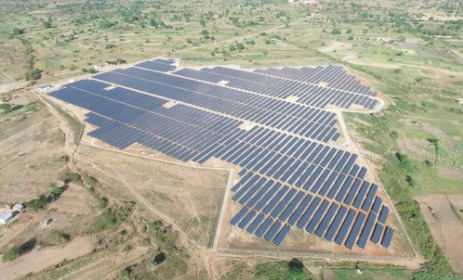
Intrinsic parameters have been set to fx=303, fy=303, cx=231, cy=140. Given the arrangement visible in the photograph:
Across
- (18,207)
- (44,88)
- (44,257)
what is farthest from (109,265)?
(44,88)

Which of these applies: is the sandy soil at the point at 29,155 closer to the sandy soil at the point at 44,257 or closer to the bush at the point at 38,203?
the bush at the point at 38,203

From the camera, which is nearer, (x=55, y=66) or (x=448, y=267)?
(x=448, y=267)

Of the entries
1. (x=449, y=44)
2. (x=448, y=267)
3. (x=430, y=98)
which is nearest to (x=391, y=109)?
(x=430, y=98)

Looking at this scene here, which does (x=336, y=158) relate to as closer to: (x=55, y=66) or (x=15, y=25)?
(x=55, y=66)

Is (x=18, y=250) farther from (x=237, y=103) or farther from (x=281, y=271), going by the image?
(x=237, y=103)

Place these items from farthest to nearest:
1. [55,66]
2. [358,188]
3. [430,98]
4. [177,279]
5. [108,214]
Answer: [55,66] → [430,98] → [358,188] → [108,214] → [177,279]

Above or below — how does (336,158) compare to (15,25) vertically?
below

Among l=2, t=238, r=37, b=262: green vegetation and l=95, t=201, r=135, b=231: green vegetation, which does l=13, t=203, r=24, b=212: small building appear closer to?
l=2, t=238, r=37, b=262: green vegetation
